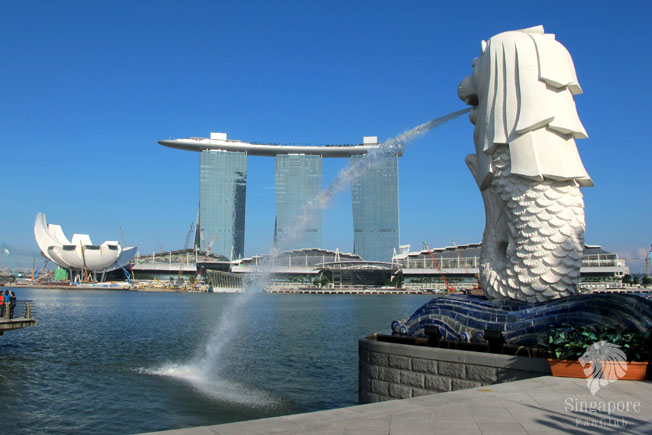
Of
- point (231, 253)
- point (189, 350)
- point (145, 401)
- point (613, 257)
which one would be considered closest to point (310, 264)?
point (231, 253)

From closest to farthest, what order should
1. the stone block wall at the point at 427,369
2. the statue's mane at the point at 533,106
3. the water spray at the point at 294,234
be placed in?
the stone block wall at the point at 427,369, the statue's mane at the point at 533,106, the water spray at the point at 294,234

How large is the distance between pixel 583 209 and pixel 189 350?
49.3ft

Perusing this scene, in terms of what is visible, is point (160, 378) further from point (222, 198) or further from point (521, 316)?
point (222, 198)

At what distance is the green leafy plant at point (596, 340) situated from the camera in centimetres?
692

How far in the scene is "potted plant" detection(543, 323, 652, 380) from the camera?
679 cm

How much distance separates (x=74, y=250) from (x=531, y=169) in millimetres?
114739

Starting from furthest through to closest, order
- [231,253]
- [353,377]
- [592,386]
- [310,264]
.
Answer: [231,253]
[310,264]
[353,377]
[592,386]

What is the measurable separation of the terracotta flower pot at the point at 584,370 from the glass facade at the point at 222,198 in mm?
143812

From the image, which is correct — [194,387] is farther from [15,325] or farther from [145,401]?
[15,325]

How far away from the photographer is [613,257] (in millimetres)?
103875

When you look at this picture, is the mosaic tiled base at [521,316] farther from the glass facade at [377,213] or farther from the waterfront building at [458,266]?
the glass facade at [377,213]

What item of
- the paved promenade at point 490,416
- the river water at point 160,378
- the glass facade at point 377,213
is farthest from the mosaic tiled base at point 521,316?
the glass facade at point 377,213

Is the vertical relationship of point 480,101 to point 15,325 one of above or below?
above

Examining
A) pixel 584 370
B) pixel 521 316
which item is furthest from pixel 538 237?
pixel 584 370
